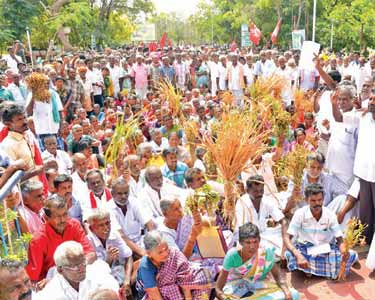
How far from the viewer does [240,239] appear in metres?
3.72

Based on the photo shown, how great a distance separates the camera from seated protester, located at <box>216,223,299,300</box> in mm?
3699

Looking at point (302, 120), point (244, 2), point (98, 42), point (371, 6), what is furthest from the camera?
point (244, 2)

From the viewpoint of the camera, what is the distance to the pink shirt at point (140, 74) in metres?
12.3

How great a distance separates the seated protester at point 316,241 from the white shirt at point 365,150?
69cm

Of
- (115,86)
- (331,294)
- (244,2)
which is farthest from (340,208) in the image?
(244,2)

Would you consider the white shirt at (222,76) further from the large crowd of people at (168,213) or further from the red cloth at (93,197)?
the red cloth at (93,197)

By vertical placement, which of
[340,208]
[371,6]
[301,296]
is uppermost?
[371,6]

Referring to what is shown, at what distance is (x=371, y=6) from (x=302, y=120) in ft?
50.4

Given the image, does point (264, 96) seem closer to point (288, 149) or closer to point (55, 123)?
point (288, 149)

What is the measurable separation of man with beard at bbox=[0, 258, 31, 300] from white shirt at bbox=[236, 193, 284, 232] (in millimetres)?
2112

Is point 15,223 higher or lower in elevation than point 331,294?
higher

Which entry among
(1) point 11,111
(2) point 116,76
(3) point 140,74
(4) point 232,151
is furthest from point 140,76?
(4) point 232,151

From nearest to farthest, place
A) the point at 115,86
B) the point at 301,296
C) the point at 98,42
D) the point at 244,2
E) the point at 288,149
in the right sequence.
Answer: the point at 301,296 → the point at 288,149 → the point at 115,86 → the point at 98,42 → the point at 244,2

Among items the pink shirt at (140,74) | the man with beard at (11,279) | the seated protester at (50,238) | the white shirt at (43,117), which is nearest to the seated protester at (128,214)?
the seated protester at (50,238)
